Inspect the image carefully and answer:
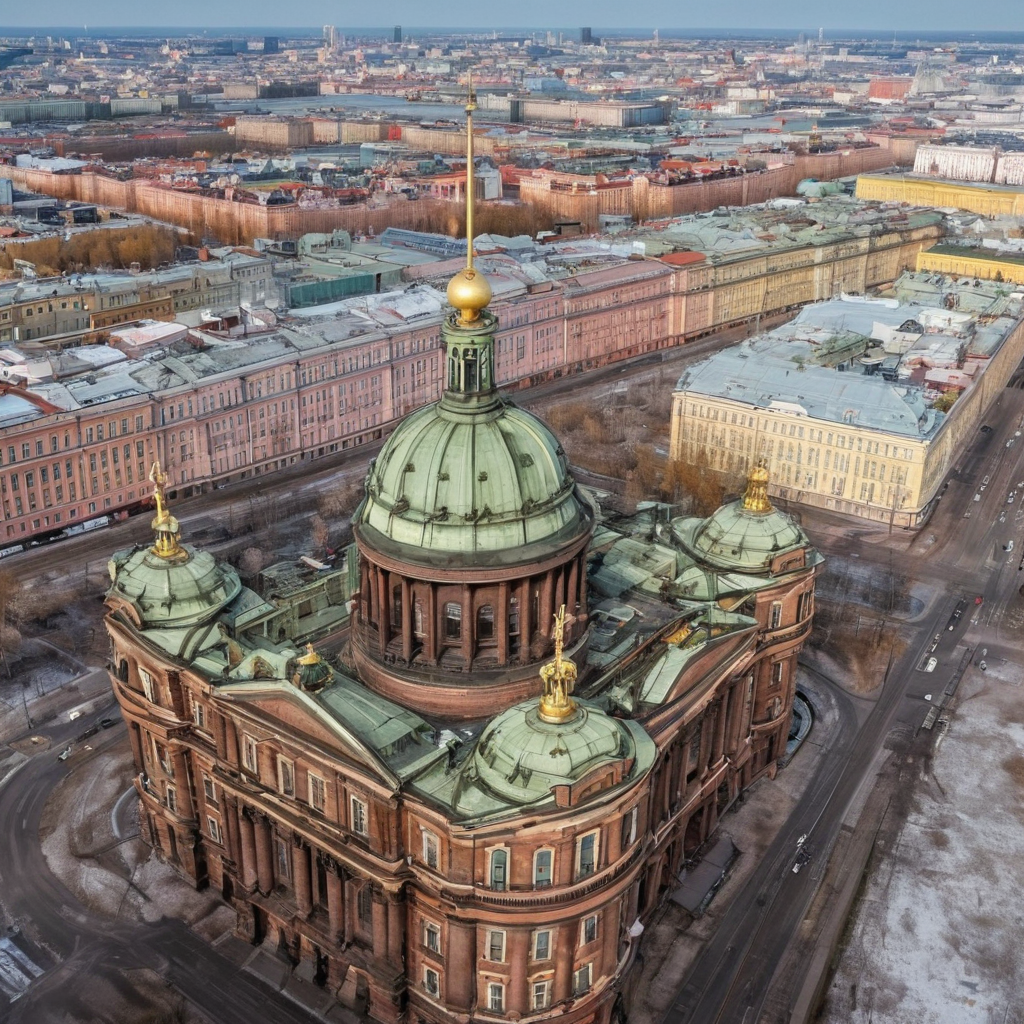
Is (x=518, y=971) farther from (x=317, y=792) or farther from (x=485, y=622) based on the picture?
(x=485, y=622)

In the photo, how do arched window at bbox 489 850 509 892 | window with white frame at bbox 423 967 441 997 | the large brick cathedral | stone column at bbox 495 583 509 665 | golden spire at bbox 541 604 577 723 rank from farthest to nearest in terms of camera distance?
stone column at bbox 495 583 509 665, window with white frame at bbox 423 967 441 997, the large brick cathedral, golden spire at bbox 541 604 577 723, arched window at bbox 489 850 509 892

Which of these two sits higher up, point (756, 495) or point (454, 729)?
point (756, 495)

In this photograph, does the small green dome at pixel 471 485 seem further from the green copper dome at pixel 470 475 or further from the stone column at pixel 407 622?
the stone column at pixel 407 622

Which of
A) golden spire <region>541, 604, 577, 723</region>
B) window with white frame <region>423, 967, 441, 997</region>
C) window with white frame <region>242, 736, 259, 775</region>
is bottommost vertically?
window with white frame <region>423, 967, 441, 997</region>

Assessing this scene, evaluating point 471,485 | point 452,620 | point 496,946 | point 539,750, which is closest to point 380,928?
point 496,946

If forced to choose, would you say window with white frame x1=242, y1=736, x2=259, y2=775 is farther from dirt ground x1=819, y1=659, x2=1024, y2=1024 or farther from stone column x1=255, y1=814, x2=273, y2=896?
dirt ground x1=819, y1=659, x2=1024, y2=1024

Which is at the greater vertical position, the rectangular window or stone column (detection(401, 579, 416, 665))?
stone column (detection(401, 579, 416, 665))

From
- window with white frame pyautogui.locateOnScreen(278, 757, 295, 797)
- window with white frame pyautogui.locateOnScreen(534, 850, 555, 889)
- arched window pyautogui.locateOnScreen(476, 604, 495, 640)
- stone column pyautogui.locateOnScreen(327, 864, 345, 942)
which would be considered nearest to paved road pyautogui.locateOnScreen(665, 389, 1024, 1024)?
window with white frame pyautogui.locateOnScreen(534, 850, 555, 889)
